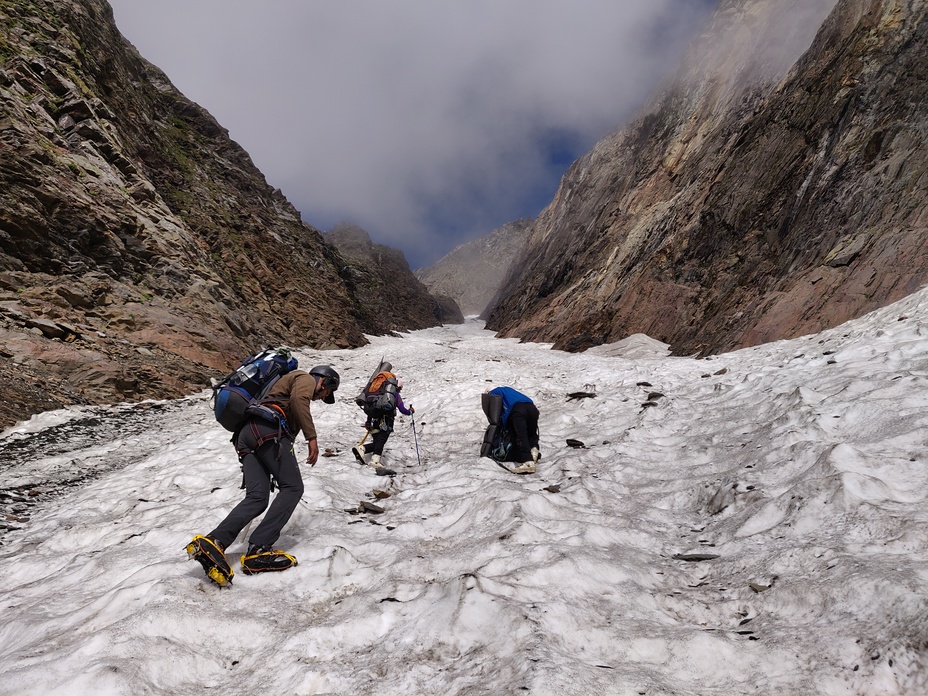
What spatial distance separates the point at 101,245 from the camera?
15.3m

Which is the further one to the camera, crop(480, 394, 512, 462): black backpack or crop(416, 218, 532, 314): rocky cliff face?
crop(416, 218, 532, 314): rocky cliff face

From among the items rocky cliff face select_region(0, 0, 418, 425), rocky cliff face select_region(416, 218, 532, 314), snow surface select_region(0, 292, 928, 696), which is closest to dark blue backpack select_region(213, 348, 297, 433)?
snow surface select_region(0, 292, 928, 696)

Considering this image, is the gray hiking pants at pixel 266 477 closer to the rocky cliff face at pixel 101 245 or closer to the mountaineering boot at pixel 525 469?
the mountaineering boot at pixel 525 469

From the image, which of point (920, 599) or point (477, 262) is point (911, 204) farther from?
point (477, 262)

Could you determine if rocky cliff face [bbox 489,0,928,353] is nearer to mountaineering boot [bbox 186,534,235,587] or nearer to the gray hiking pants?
the gray hiking pants

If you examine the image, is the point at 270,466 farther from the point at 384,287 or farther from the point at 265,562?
the point at 384,287

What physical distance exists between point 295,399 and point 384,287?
65.8m

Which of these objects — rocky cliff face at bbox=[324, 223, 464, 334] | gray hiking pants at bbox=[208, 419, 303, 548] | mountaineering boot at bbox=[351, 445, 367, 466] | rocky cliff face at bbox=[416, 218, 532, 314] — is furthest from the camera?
rocky cliff face at bbox=[416, 218, 532, 314]

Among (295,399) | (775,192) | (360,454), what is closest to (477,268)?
(775,192)

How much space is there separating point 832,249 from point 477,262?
484ft

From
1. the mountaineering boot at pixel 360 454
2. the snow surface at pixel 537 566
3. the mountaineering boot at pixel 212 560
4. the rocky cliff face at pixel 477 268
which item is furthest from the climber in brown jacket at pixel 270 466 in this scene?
the rocky cliff face at pixel 477 268

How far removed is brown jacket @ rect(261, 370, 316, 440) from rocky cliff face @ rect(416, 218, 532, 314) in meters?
133

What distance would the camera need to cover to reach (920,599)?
2.58 metres

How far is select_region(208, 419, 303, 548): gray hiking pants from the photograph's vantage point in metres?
4.43
